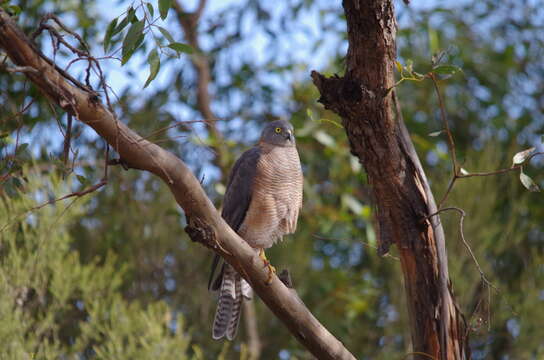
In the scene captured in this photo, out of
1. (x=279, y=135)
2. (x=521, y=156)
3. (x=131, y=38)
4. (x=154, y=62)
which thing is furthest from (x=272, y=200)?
(x=131, y=38)

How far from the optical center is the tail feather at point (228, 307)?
14.8 ft

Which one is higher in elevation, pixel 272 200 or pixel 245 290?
pixel 272 200

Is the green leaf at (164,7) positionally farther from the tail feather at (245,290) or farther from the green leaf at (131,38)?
the tail feather at (245,290)

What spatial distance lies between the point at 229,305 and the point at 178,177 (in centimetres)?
224

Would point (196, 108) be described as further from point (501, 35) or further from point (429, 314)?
point (429, 314)

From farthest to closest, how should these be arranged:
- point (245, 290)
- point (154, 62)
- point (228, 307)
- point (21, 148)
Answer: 1. point (245, 290)
2. point (228, 307)
3. point (21, 148)
4. point (154, 62)

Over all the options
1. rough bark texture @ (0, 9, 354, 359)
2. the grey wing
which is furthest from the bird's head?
rough bark texture @ (0, 9, 354, 359)

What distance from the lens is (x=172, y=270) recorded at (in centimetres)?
732

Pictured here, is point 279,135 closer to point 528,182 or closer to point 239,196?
point 239,196

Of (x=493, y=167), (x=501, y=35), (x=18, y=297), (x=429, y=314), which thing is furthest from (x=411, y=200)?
(x=501, y=35)

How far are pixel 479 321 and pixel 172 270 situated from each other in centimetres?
469

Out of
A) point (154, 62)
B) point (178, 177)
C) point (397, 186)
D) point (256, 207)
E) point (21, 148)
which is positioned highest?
point (256, 207)

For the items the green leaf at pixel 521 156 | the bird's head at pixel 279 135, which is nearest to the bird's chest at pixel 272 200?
the bird's head at pixel 279 135

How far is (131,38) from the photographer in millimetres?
2578
